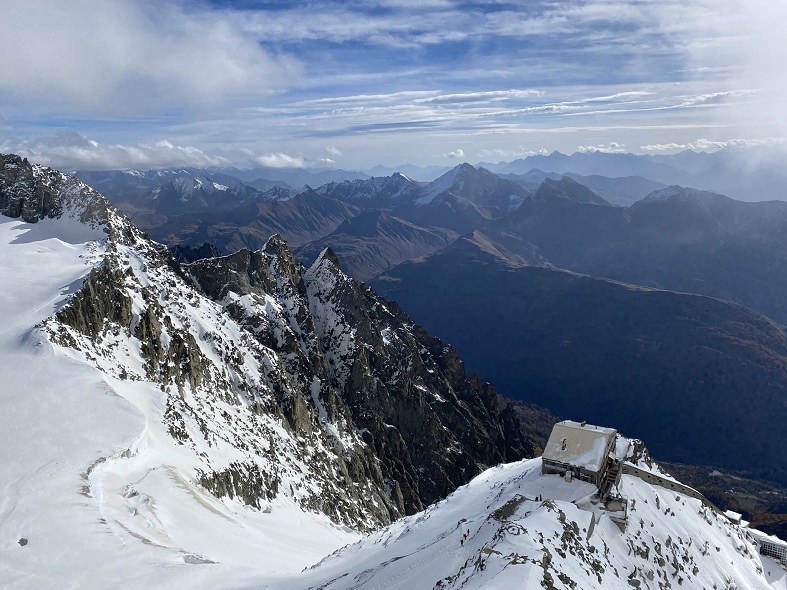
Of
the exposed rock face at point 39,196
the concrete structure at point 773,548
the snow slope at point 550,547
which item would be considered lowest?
the concrete structure at point 773,548

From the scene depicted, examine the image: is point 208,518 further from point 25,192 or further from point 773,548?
point 25,192

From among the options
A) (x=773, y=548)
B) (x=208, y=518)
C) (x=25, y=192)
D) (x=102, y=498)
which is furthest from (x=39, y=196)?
(x=773, y=548)

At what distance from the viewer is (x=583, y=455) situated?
54.4 meters

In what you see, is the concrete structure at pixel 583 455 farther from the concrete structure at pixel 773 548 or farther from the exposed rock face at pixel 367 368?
the exposed rock face at pixel 367 368

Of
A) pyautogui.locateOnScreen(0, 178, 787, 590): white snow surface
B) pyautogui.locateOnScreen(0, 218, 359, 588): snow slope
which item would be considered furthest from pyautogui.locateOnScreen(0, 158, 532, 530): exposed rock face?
pyautogui.locateOnScreen(0, 218, 359, 588): snow slope

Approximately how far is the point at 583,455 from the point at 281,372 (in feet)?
244

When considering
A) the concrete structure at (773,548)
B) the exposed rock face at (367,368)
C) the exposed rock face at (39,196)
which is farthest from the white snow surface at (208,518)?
the exposed rock face at (367,368)

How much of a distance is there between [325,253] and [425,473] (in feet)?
248

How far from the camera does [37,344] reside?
66.4 metres

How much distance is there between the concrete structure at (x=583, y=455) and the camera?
53.3 m

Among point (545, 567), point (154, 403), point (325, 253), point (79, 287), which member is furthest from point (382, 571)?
point (325, 253)

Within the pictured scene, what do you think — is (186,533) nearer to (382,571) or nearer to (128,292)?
(382,571)

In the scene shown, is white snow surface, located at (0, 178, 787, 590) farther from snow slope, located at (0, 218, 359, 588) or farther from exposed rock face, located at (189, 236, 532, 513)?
exposed rock face, located at (189, 236, 532, 513)

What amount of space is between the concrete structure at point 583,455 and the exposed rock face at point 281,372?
42.7m
